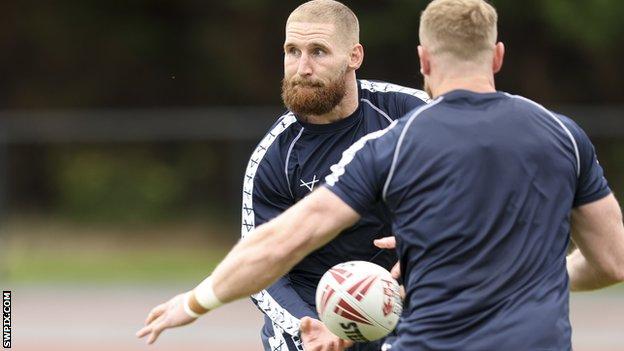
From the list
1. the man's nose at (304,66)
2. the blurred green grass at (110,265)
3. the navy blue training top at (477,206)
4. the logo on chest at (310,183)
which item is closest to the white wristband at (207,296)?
the navy blue training top at (477,206)

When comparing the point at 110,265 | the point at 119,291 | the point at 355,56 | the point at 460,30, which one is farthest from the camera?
the point at 110,265

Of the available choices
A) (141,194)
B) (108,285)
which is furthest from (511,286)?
(141,194)

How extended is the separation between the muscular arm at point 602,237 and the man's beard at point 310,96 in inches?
64.9

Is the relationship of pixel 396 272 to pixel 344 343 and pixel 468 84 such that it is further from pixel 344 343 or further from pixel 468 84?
pixel 468 84

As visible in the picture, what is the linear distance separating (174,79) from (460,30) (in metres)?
17.9

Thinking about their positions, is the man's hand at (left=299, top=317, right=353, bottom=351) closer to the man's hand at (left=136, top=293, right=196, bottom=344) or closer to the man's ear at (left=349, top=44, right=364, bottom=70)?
the man's hand at (left=136, top=293, right=196, bottom=344)

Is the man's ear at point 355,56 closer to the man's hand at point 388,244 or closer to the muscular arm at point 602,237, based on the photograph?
the man's hand at point 388,244

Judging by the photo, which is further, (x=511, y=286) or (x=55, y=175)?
(x=55, y=175)

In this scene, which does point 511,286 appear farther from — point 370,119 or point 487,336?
point 370,119

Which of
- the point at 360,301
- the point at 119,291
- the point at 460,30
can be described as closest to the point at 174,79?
the point at 119,291

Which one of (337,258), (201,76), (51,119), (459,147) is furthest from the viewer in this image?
(201,76)

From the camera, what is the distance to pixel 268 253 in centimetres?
457

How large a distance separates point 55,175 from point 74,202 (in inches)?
36.9

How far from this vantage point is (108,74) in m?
22.5
